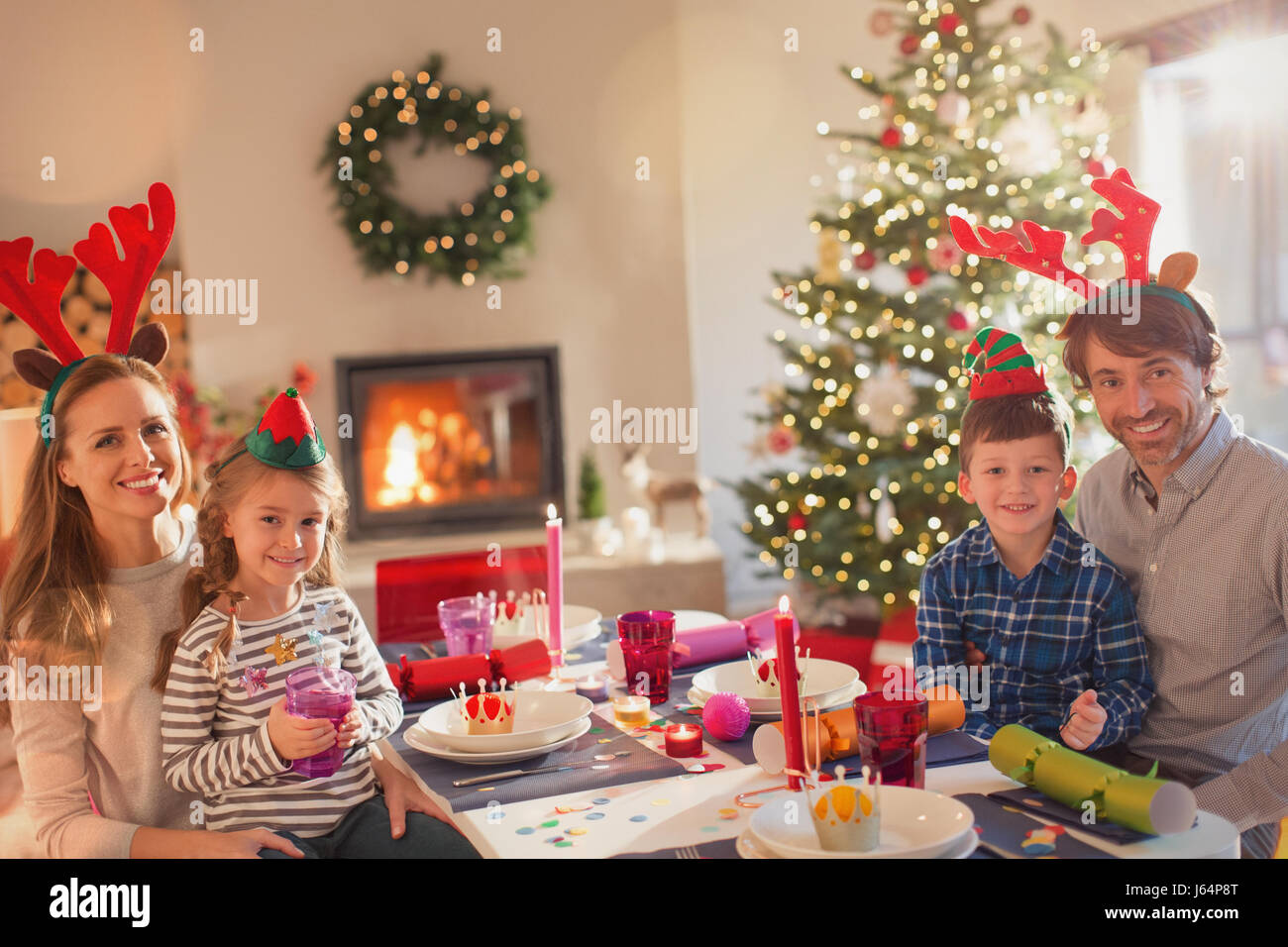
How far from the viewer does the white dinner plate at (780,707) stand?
5.03 feet

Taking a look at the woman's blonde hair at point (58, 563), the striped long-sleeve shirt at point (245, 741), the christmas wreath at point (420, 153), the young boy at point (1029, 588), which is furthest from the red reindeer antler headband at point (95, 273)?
the christmas wreath at point (420, 153)

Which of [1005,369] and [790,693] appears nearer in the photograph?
[790,693]

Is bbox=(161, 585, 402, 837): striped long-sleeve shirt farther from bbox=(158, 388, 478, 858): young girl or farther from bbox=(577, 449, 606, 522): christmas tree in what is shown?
bbox=(577, 449, 606, 522): christmas tree

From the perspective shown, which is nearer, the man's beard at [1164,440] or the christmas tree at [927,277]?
the man's beard at [1164,440]

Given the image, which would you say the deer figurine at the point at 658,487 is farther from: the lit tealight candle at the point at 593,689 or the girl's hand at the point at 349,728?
the girl's hand at the point at 349,728

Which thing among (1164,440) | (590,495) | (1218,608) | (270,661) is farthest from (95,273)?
(590,495)

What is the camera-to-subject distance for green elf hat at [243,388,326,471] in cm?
151

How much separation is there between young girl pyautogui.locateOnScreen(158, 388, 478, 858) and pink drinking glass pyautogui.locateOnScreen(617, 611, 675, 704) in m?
0.34

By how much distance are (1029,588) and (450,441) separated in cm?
329

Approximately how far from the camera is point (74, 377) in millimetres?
1583

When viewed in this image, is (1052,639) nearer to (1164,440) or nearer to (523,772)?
(1164,440)

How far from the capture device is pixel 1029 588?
163 centimetres

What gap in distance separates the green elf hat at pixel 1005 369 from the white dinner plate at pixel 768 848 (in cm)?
75
